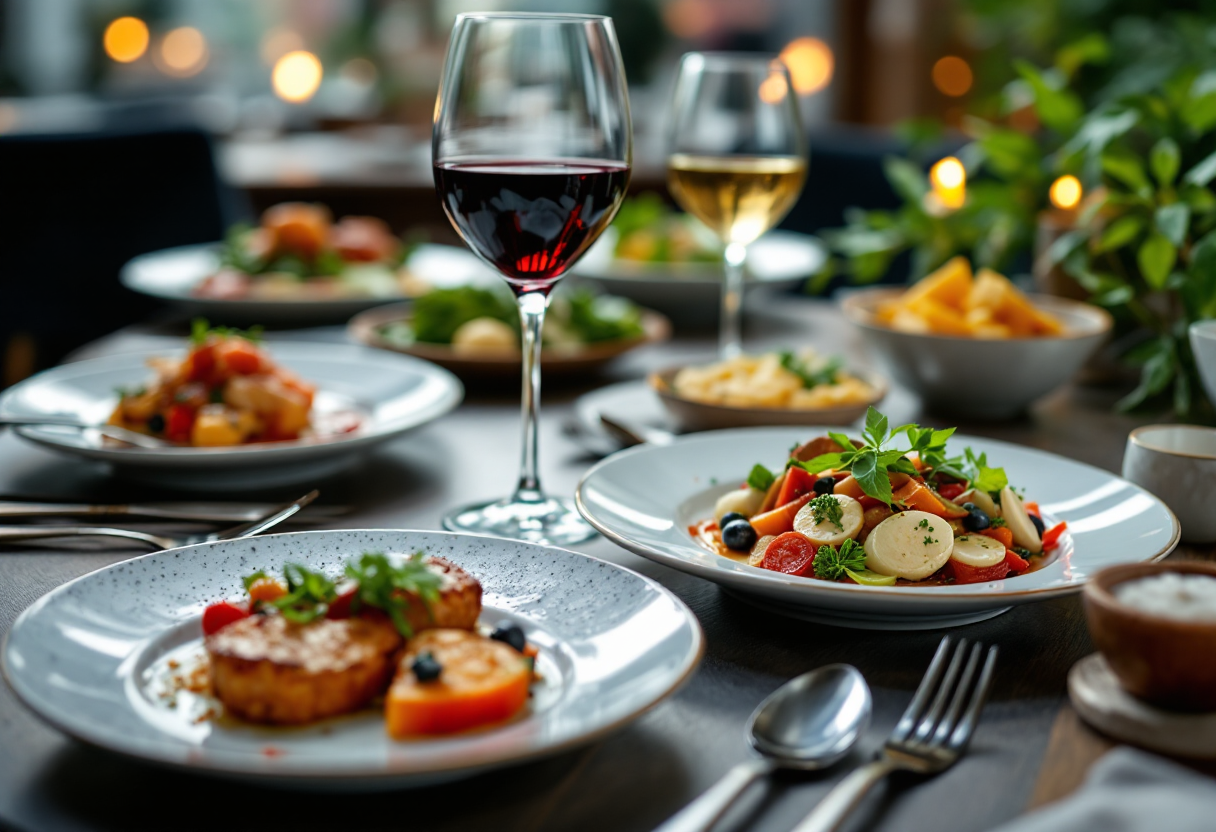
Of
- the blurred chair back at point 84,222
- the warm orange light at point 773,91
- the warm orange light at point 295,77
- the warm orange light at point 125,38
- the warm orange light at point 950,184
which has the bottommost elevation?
the blurred chair back at point 84,222

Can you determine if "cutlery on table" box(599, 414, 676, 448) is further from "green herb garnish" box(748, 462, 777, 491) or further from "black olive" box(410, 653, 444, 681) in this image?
"black olive" box(410, 653, 444, 681)

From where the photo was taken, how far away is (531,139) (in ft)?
4.22

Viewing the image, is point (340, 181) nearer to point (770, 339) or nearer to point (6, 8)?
point (770, 339)

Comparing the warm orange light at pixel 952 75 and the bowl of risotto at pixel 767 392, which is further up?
the warm orange light at pixel 952 75

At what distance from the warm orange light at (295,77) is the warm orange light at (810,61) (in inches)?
120

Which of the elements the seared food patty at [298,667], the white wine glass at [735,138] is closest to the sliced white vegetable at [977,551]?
the seared food patty at [298,667]

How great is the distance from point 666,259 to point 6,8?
25.1ft

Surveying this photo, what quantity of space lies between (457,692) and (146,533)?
685 mm

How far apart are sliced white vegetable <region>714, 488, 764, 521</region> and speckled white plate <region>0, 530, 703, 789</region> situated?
11.4 inches

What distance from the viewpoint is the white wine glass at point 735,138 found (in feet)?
6.45

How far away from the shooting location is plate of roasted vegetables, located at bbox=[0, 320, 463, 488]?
1.49 meters

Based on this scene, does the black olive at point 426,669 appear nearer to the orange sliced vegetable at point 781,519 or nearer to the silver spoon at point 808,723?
the silver spoon at point 808,723

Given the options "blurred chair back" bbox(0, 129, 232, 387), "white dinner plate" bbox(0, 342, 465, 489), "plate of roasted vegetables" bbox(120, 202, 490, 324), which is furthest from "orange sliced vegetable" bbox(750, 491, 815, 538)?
"blurred chair back" bbox(0, 129, 232, 387)

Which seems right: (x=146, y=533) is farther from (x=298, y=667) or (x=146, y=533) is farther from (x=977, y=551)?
(x=977, y=551)
